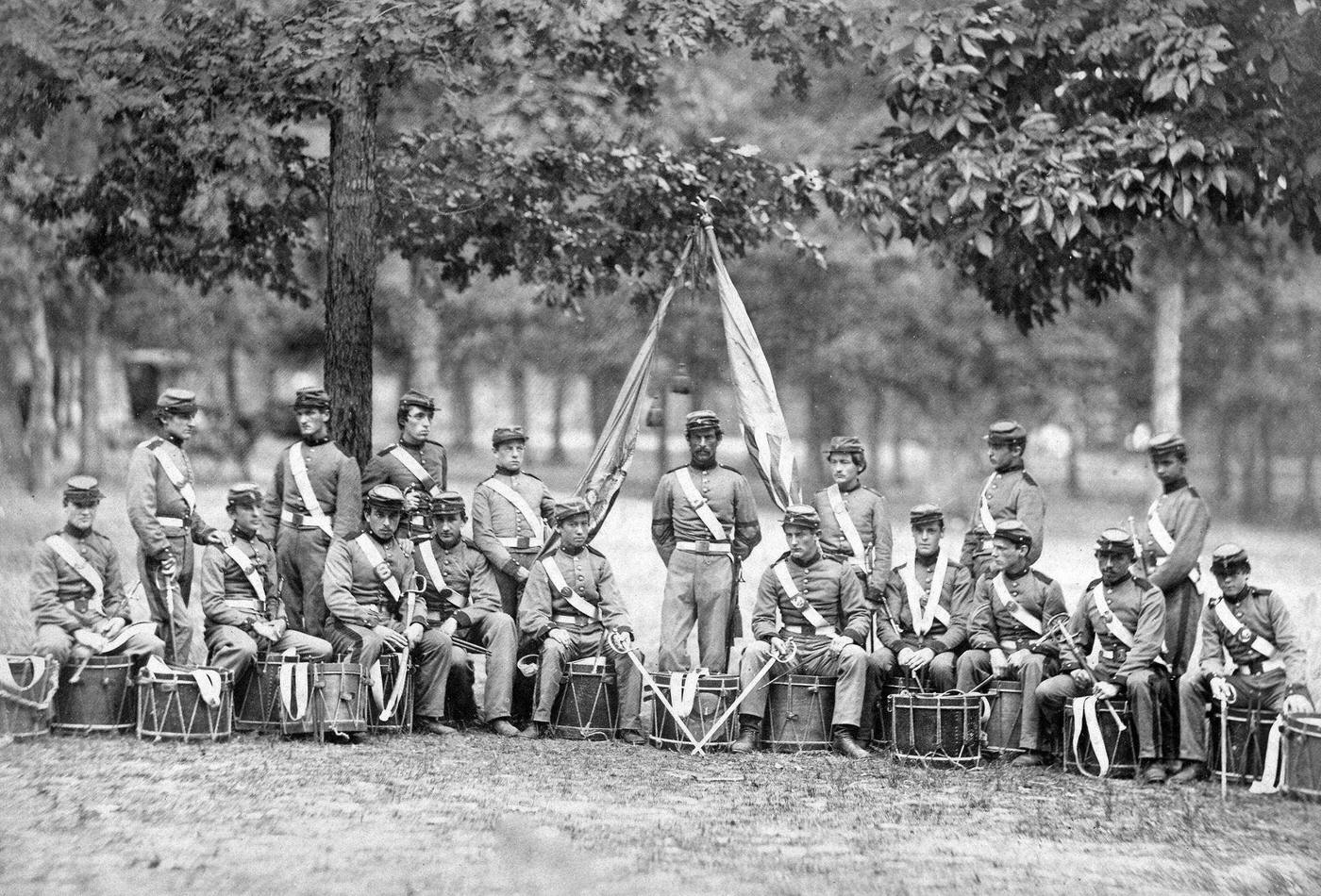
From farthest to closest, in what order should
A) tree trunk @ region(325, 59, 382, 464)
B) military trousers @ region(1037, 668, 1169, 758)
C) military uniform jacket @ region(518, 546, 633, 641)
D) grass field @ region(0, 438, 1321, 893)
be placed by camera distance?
tree trunk @ region(325, 59, 382, 464), military uniform jacket @ region(518, 546, 633, 641), military trousers @ region(1037, 668, 1169, 758), grass field @ region(0, 438, 1321, 893)

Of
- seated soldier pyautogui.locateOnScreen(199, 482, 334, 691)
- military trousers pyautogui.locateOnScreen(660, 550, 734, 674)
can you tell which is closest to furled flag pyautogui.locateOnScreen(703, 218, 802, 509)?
military trousers pyautogui.locateOnScreen(660, 550, 734, 674)

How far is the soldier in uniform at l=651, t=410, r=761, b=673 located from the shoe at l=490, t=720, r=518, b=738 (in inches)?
45.2

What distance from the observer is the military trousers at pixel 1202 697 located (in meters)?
9.91

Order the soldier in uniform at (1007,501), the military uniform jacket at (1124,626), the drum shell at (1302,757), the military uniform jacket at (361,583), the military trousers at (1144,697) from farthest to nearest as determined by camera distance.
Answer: the soldier in uniform at (1007,501)
the military uniform jacket at (361,583)
the military uniform jacket at (1124,626)
the military trousers at (1144,697)
the drum shell at (1302,757)

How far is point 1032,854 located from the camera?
8.04 metres

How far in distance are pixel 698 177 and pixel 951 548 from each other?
13.2 metres

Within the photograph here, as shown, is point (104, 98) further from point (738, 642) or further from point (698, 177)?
point (738, 642)

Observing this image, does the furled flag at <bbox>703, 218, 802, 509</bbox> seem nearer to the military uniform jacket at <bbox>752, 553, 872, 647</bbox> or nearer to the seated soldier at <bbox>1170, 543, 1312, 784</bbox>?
the military uniform jacket at <bbox>752, 553, 872, 647</bbox>

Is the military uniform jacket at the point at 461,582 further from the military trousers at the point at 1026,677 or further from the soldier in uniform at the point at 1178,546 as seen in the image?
the soldier in uniform at the point at 1178,546

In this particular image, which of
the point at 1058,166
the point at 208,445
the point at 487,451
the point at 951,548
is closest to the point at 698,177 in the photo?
the point at 1058,166

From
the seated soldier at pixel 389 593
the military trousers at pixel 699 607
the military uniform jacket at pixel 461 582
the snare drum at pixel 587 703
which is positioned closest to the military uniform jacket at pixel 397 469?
the military uniform jacket at pixel 461 582

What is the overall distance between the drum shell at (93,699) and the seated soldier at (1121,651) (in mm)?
5831

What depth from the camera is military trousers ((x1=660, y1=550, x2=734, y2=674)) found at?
11.7 m

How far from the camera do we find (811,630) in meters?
11.2
